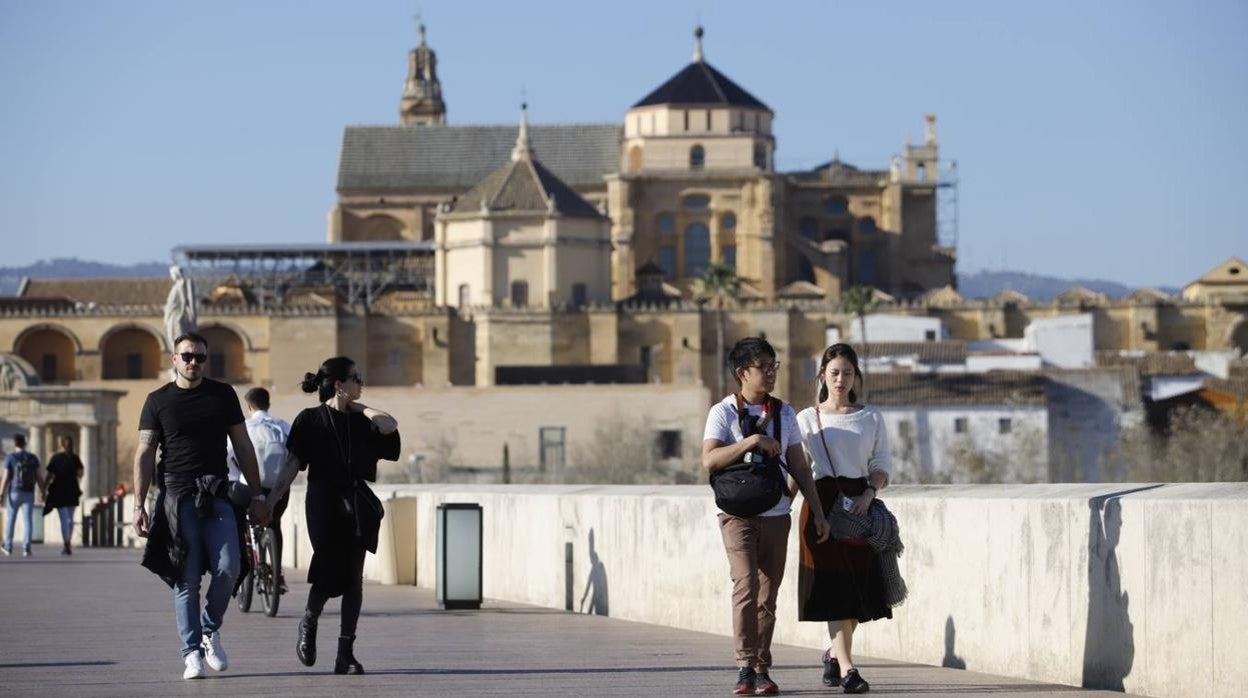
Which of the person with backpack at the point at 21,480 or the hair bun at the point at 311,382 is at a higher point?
the hair bun at the point at 311,382

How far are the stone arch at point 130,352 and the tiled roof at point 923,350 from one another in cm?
2568

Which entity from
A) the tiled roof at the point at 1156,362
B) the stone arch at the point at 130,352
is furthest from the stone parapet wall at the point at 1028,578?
the stone arch at the point at 130,352

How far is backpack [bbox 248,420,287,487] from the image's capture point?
14.1 metres

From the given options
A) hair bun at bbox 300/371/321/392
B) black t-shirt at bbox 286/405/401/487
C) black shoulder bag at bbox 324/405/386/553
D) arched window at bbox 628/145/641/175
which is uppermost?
arched window at bbox 628/145/641/175

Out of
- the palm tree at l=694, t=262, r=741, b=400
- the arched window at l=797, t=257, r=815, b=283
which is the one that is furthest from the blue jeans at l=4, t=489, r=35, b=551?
the arched window at l=797, t=257, r=815, b=283

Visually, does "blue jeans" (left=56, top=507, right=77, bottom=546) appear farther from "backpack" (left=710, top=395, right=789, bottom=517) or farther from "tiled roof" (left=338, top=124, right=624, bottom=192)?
"tiled roof" (left=338, top=124, right=624, bottom=192)

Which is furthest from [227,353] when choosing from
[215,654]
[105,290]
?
[215,654]

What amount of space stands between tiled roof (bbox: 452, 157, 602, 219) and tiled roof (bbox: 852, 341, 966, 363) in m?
11.3

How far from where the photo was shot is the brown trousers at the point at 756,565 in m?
9.69

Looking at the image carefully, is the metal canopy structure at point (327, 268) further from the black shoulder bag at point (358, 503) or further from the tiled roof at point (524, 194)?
the black shoulder bag at point (358, 503)

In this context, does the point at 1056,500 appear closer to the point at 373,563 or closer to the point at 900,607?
the point at 900,607

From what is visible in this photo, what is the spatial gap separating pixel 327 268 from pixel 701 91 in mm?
16629

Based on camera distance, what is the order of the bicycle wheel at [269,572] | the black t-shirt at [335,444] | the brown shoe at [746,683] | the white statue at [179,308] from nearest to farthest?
1. the brown shoe at [746,683]
2. the black t-shirt at [335,444]
3. the bicycle wheel at [269,572]
4. the white statue at [179,308]

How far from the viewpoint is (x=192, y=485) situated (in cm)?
1032
